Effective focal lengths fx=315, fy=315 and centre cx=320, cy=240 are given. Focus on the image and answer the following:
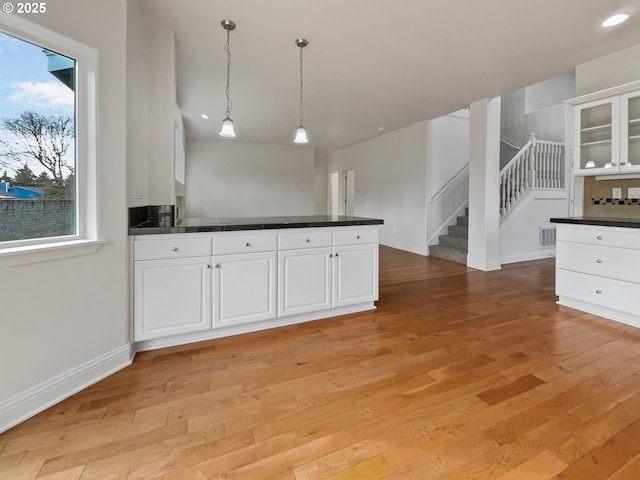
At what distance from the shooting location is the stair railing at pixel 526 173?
5.54 m

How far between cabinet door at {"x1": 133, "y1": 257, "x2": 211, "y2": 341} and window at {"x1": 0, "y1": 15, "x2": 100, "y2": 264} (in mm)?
446

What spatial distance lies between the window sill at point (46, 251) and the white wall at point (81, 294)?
32 millimetres

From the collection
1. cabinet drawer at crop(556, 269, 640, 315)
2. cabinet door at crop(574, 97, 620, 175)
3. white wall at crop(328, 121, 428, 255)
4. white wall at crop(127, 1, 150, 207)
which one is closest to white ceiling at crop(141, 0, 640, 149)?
white wall at crop(127, 1, 150, 207)

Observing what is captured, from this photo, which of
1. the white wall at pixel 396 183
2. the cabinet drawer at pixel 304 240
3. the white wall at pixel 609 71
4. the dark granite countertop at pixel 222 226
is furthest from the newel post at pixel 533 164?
the cabinet drawer at pixel 304 240

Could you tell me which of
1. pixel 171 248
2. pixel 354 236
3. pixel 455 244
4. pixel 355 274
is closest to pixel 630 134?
pixel 354 236

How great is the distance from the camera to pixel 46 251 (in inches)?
64.1

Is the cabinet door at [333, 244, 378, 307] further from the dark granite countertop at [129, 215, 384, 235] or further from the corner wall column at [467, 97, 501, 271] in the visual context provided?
the corner wall column at [467, 97, 501, 271]

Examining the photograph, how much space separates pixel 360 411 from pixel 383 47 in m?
3.28

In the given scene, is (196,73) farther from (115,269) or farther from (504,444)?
(504,444)

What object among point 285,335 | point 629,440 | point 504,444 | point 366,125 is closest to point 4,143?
point 285,335

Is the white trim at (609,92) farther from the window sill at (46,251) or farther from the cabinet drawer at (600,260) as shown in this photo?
the window sill at (46,251)

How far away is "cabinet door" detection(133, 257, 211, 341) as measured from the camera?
2.19 m

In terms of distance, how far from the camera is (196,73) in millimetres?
3916

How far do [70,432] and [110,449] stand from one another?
0.27 metres
